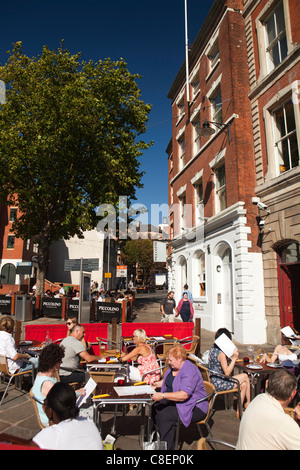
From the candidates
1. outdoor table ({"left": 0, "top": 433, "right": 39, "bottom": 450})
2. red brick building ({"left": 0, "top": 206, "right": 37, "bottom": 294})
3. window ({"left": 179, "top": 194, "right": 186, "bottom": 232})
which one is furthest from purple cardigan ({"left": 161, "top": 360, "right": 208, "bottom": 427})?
red brick building ({"left": 0, "top": 206, "right": 37, "bottom": 294})

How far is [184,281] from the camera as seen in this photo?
19281 millimetres

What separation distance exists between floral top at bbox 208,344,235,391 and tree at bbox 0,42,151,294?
496 inches

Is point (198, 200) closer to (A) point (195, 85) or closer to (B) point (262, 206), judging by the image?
(B) point (262, 206)

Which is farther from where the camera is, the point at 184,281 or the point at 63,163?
the point at 184,281

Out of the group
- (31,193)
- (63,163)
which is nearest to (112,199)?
(63,163)

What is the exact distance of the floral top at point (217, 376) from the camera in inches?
189

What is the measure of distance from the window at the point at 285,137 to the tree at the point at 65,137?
28.1ft

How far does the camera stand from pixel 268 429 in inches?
89.0

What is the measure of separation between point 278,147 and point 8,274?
112 ft

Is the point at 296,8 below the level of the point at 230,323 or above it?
above

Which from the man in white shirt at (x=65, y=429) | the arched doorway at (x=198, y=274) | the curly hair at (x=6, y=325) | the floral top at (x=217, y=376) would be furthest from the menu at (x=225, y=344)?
the arched doorway at (x=198, y=274)

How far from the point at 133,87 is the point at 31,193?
360 inches

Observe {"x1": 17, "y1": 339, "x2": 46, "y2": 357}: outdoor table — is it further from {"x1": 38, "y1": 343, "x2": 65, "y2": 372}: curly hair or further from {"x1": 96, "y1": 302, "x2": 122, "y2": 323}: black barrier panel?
{"x1": 96, "y1": 302, "x2": 122, "y2": 323}: black barrier panel
